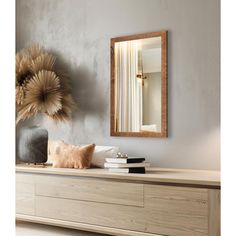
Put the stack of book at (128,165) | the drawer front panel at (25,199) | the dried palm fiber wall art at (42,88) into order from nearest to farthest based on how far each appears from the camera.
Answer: the stack of book at (128,165)
the drawer front panel at (25,199)
the dried palm fiber wall art at (42,88)

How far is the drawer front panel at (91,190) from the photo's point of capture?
2.99 m

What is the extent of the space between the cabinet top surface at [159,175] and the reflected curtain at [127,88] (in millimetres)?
485

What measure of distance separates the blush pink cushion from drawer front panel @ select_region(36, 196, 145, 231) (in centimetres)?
31

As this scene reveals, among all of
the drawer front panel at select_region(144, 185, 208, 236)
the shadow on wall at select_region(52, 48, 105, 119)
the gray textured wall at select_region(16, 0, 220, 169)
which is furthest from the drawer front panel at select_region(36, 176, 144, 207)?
the shadow on wall at select_region(52, 48, 105, 119)

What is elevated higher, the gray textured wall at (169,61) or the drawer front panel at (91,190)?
the gray textured wall at (169,61)

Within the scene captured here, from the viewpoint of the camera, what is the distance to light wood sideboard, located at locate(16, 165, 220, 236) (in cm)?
270

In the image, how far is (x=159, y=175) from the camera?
9.69 ft

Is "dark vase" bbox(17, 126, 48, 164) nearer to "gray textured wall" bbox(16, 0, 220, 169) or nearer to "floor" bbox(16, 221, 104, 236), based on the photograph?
"gray textured wall" bbox(16, 0, 220, 169)

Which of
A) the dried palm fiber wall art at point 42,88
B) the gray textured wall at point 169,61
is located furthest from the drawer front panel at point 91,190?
the dried palm fiber wall art at point 42,88

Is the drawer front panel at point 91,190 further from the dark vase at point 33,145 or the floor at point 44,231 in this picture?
the dark vase at point 33,145

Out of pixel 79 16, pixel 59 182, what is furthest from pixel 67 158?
pixel 79 16

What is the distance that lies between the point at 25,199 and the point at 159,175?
133cm
